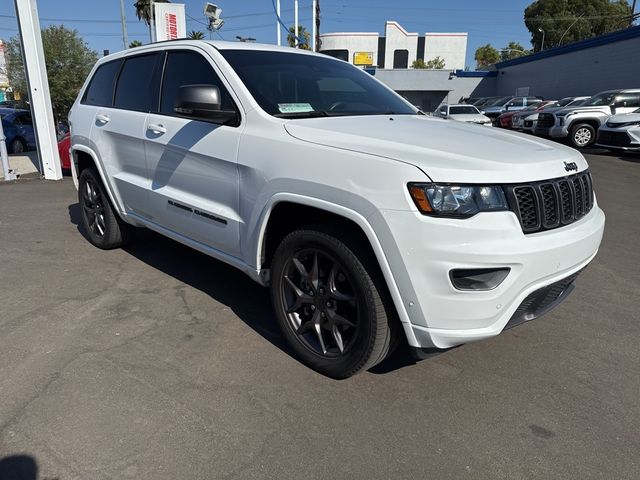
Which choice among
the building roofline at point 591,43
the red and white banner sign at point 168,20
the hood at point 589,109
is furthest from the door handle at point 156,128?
the building roofline at point 591,43

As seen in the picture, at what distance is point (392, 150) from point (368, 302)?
2.48 ft

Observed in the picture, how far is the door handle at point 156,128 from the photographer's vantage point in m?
3.70

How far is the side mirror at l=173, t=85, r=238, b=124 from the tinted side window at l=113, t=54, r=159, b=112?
3.50 ft

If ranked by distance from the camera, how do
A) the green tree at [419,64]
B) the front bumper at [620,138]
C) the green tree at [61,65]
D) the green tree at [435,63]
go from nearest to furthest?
1. the front bumper at [620,138]
2. the green tree at [61,65]
3. the green tree at [419,64]
4. the green tree at [435,63]

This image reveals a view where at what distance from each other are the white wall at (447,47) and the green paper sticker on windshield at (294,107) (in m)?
79.0

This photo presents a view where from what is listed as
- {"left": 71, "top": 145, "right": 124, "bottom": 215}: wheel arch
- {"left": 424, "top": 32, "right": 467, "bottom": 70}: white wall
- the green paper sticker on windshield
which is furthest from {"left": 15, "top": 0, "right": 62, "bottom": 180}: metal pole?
{"left": 424, "top": 32, "right": 467, "bottom": 70}: white wall

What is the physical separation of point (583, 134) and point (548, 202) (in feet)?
52.3

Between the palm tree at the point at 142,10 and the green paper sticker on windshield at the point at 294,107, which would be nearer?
the green paper sticker on windshield at the point at 294,107

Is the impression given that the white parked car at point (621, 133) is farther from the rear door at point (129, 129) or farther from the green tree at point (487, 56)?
the green tree at point (487, 56)

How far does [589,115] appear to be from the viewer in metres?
16.0

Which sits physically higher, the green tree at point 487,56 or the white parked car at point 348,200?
the green tree at point 487,56

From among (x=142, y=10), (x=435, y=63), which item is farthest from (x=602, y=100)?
(x=435, y=63)

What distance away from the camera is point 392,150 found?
246 cm

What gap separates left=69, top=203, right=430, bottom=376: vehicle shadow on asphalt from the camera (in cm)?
333
